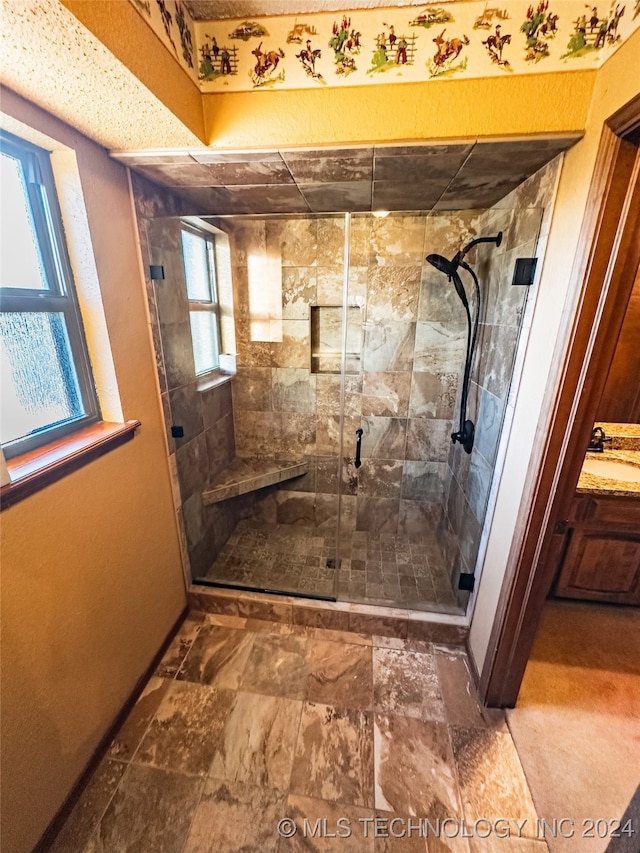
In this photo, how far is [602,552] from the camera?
175cm

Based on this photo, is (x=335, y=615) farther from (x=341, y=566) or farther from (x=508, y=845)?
(x=508, y=845)

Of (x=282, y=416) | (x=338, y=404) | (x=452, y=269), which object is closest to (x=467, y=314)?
(x=452, y=269)

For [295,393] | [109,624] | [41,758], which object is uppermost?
[295,393]

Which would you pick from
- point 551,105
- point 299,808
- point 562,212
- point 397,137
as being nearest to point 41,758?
point 299,808

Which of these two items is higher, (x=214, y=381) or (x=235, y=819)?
(x=214, y=381)

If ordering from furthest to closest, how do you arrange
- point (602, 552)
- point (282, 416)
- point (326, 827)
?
1. point (282, 416)
2. point (602, 552)
3. point (326, 827)

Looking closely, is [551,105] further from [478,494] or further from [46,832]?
[46,832]

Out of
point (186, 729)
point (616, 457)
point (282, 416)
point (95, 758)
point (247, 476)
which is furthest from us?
point (282, 416)

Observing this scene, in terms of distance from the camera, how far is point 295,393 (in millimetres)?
2385

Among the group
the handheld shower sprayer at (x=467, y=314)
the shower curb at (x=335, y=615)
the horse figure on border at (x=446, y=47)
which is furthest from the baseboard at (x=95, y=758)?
the horse figure on border at (x=446, y=47)

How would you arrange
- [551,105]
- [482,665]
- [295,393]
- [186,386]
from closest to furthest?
[551,105], [482,665], [186,386], [295,393]

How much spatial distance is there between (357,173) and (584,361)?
1.09 metres

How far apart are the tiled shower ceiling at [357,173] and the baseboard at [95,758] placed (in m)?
2.20

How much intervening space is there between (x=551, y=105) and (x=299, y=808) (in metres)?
2.48
